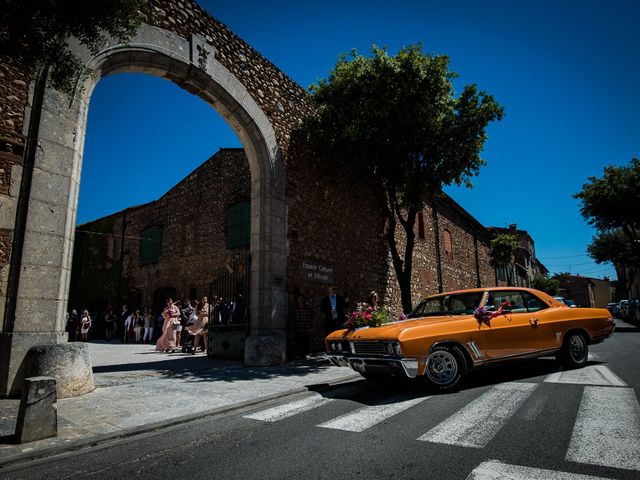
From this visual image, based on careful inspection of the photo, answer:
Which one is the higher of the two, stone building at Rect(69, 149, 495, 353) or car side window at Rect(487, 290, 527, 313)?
stone building at Rect(69, 149, 495, 353)

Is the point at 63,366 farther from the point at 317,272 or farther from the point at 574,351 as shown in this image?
the point at 574,351

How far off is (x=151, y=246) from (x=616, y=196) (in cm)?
2668

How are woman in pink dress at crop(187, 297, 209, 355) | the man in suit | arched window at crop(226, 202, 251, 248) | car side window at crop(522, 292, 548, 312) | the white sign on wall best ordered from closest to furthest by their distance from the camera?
car side window at crop(522, 292, 548, 312) → the man in suit → the white sign on wall → woman in pink dress at crop(187, 297, 209, 355) → arched window at crop(226, 202, 251, 248)

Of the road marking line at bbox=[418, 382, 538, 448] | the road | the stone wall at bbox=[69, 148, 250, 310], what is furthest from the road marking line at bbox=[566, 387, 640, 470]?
the stone wall at bbox=[69, 148, 250, 310]

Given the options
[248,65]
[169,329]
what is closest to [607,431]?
[248,65]

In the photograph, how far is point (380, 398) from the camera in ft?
15.7

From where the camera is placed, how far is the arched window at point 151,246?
1886cm

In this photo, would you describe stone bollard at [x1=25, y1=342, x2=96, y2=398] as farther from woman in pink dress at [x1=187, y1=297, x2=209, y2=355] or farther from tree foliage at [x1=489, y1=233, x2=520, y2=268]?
tree foliage at [x1=489, y1=233, x2=520, y2=268]

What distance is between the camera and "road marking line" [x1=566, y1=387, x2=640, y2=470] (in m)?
2.61

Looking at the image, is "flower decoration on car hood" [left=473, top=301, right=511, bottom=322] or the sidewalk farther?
"flower decoration on car hood" [left=473, top=301, right=511, bottom=322]

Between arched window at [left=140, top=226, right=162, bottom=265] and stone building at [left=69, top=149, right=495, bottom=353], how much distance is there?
0.05 meters

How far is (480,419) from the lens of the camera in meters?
3.67

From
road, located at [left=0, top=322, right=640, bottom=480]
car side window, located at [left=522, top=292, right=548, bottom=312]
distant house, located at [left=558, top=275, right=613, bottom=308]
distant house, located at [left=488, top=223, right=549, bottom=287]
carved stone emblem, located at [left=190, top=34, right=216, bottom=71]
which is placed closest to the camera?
road, located at [left=0, top=322, right=640, bottom=480]

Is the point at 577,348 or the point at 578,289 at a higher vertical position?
the point at 578,289
